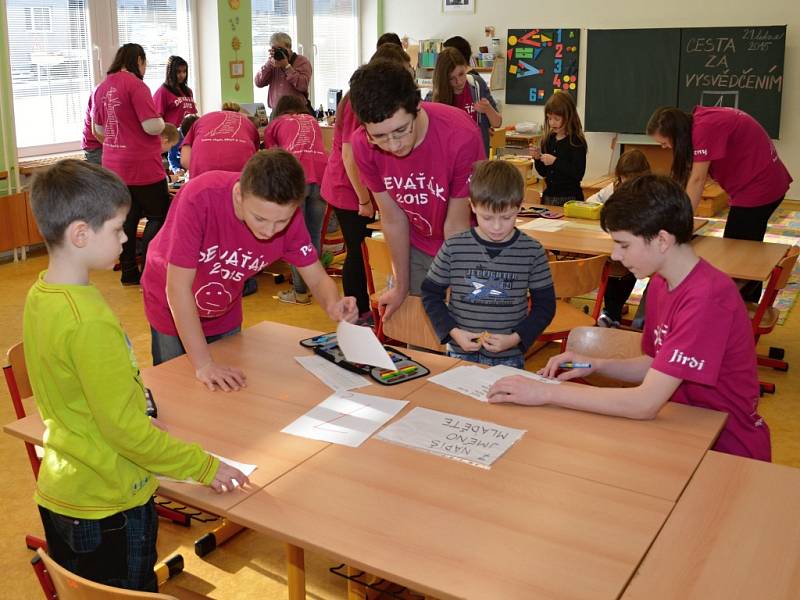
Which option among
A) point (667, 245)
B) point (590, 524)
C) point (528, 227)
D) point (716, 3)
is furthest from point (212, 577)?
point (716, 3)

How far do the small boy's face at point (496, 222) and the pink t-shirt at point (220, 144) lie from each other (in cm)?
263

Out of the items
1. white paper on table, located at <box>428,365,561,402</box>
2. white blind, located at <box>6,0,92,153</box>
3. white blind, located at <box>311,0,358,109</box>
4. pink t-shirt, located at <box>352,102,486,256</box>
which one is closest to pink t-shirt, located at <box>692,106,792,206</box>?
pink t-shirt, located at <box>352,102,486,256</box>

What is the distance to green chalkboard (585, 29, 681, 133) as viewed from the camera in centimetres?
911

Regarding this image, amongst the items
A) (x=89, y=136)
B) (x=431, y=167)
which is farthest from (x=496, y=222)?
(x=89, y=136)

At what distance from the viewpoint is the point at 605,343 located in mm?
2684

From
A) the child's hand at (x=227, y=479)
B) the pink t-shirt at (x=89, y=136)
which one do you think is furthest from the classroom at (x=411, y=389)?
the pink t-shirt at (x=89, y=136)

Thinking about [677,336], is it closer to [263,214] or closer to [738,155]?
[263,214]

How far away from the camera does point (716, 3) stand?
884 cm

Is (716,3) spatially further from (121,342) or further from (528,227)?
(121,342)

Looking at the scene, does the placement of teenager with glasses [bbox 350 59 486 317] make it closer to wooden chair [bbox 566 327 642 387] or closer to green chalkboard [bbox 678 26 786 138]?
wooden chair [bbox 566 327 642 387]

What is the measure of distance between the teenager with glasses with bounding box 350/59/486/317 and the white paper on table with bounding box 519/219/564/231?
5.11 ft

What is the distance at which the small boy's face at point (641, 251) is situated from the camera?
2.07 m

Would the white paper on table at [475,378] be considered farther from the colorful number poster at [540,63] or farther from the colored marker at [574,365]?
the colorful number poster at [540,63]

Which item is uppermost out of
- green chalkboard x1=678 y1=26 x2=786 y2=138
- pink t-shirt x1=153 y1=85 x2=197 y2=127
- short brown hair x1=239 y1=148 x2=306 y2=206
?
green chalkboard x1=678 y1=26 x2=786 y2=138
